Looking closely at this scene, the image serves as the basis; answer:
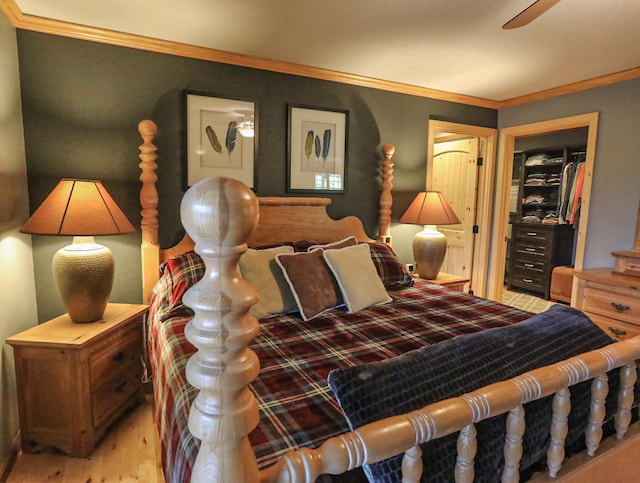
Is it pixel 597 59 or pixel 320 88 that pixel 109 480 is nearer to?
pixel 320 88

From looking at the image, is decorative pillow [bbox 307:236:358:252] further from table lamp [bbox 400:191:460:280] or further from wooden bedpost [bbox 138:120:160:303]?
wooden bedpost [bbox 138:120:160:303]

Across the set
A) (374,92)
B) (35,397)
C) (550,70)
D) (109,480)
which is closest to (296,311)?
(109,480)

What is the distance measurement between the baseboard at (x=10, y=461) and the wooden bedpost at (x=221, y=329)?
181 centimetres

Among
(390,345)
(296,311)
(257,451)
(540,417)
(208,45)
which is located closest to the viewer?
(257,451)

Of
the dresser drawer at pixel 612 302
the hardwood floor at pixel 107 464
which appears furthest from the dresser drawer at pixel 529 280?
the hardwood floor at pixel 107 464

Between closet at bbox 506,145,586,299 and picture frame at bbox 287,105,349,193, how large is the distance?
131 inches

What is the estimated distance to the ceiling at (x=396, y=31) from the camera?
1944mm

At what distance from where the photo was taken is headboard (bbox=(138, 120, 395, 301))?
233 centimetres

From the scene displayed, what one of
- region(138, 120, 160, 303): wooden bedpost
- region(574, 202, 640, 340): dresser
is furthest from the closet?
region(138, 120, 160, 303): wooden bedpost

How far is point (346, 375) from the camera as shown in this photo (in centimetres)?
96

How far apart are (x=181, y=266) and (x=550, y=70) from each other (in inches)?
120

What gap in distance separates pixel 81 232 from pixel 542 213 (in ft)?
18.5

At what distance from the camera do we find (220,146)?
2.65 meters

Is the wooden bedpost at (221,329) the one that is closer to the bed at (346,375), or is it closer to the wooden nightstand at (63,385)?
the bed at (346,375)
